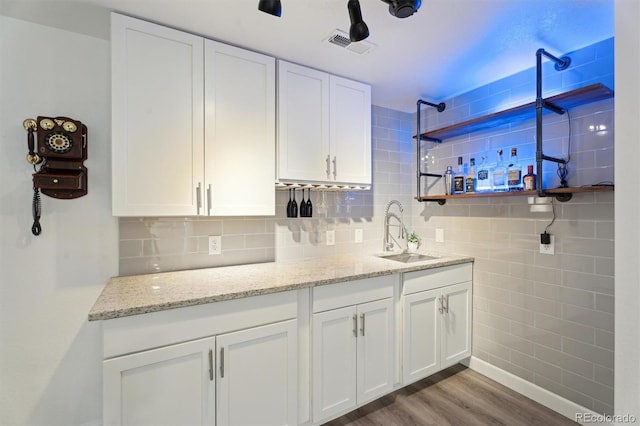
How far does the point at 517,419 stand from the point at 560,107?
2.01 metres

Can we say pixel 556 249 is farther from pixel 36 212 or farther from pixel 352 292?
pixel 36 212

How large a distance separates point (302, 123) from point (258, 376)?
1562mm

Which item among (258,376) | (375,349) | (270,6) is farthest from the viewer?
(375,349)

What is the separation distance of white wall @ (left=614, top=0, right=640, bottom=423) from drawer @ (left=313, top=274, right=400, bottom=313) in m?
1.17

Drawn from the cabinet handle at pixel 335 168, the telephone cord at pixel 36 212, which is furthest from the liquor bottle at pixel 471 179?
the telephone cord at pixel 36 212

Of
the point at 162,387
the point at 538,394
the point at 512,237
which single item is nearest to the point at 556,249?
the point at 512,237

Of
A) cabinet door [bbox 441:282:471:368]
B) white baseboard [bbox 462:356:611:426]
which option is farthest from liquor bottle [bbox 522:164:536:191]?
white baseboard [bbox 462:356:611:426]

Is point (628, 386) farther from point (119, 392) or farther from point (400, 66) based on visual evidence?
point (400, 66)

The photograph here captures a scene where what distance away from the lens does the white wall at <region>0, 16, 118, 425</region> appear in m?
1.55

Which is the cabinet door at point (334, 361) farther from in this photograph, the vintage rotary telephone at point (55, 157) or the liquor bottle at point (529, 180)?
the vintage rotary telephone at point (55, 157)

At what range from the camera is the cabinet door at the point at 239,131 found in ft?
5.76

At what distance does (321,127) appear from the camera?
7.03 ft

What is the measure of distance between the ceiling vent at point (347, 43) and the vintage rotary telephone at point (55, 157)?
150cm

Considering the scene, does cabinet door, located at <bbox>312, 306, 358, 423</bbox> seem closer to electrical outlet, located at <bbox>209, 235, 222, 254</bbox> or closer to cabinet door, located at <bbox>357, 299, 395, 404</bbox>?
cabinet door, located at <bbox>357, 299, 395, 404</bbox>
